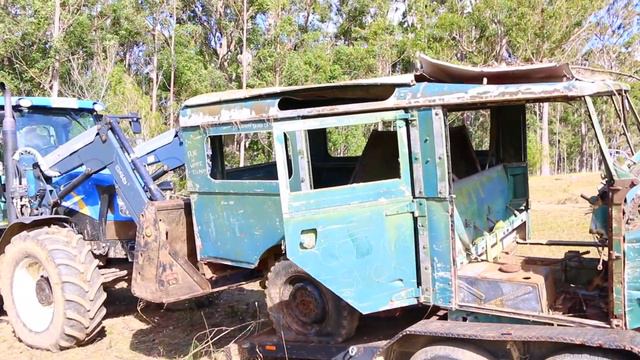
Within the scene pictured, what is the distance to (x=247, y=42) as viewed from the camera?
76.9ft

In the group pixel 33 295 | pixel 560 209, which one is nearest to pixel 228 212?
pixel 33 295

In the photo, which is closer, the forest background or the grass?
the grass

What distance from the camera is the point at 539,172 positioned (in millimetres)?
29312

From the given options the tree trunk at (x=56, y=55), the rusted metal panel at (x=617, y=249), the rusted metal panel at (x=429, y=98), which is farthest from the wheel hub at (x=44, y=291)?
the tree trunk at (x=56, y=55)

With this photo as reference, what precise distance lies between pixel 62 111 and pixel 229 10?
17990 millimetres

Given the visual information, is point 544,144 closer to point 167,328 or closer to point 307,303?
point 167,328

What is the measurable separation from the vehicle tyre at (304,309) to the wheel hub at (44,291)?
265cm

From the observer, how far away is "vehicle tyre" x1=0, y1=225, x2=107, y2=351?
5879mm

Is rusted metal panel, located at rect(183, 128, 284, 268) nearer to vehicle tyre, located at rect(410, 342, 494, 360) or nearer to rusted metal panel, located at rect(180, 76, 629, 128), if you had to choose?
rusted metal panel, located at rect(180, 76, 629, 128)

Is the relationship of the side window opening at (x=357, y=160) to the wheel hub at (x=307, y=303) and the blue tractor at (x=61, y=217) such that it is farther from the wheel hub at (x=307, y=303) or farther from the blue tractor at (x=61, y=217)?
the blue tractor at (x=61, y=217)

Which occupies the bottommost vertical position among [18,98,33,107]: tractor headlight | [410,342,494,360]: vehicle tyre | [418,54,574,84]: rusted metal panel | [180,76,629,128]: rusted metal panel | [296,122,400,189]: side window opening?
[410,342,494,360]: vehicle tyre

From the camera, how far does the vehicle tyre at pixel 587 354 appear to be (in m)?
3.45

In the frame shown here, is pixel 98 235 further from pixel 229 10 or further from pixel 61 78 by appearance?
pixel 229 10

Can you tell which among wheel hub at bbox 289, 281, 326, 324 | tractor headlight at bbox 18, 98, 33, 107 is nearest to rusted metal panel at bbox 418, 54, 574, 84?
wheel hub at bbox 289, 281, 326, 324
